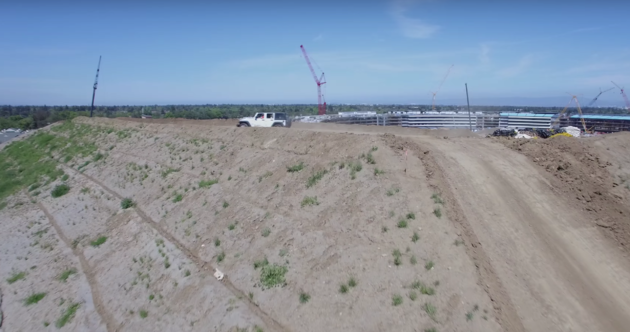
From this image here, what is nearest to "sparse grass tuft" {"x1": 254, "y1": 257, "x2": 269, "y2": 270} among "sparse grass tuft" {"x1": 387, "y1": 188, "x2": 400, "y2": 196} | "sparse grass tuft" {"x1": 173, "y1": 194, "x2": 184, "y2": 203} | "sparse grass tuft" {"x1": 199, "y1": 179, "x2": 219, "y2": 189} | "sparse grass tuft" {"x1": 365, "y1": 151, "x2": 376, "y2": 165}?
"sparse grass tuft" {"x1": 387, "y1": 188, "x2": 400, "y2": 196}

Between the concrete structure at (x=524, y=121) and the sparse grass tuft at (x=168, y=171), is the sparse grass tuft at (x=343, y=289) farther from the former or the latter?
the concrete structure at (x=524, y=121)

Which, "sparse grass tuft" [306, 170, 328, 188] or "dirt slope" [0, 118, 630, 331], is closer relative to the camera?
"dirt slope" [0, 118, 630, 331]

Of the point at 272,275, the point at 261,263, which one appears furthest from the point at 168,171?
the point at 272,275

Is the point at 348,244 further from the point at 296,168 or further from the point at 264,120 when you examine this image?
the point at 264,120

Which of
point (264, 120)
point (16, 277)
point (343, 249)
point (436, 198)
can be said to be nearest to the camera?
point (343, 249)

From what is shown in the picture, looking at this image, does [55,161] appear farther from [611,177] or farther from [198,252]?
[611,177]

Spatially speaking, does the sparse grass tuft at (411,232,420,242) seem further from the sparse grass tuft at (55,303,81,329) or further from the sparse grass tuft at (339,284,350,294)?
the sparse grass tuft at (55,303,81,329)

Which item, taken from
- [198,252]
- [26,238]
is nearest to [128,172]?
[26,238]
